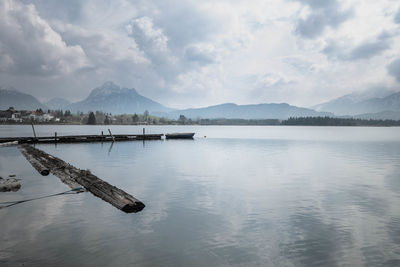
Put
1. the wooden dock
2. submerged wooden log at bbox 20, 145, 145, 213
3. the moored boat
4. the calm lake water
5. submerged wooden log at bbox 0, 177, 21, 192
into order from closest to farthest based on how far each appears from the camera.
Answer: the calm lake water < submerged wooden log at bbox 20, 145, 145, 213 < submerged wooden log at bbox 0, 177, 21, 192 < the wooden dock < the moored boat

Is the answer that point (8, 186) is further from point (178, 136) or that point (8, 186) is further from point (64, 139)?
point (178, 136)

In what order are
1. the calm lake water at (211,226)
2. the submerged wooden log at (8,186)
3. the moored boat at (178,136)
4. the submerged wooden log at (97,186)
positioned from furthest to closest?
the moored boat at (178,136) < the submerged wooden log at (8,186) < the submerged wooden log at (97,186) < the calm lake water at (211,226)

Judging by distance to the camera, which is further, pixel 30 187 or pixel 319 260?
pixel 30 187

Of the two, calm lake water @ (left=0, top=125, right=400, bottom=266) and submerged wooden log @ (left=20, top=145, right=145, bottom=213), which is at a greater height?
submerged wooden log @ (left=20, top=145, right=145, bottom=213)

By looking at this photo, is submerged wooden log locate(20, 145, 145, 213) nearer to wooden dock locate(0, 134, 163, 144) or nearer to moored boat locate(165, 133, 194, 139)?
wooden dock locate(0, 134, 163, 144)

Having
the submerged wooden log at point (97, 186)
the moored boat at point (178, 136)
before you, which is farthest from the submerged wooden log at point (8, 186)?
the moored boat at point (178, 136)

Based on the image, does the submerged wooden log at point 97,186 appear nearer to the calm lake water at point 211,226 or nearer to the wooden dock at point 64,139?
the calm lake water at point 211,226

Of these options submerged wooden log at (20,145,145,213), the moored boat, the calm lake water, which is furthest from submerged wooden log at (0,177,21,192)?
the moored boat

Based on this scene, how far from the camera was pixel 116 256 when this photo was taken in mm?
10883

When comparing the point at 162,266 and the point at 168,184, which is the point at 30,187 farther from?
the point at 162,266

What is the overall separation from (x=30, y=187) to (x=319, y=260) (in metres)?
22.9

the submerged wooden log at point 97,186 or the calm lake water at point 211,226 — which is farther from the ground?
the submerged wooden log at point 97,186

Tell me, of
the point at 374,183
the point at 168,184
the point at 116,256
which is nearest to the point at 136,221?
the point at 116,256

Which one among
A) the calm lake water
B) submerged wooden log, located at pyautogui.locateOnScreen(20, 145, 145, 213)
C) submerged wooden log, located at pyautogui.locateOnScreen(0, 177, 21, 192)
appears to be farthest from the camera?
submerged wooden log, located at pyautogui.locateOnScreen(0, 177, 21, 192)
